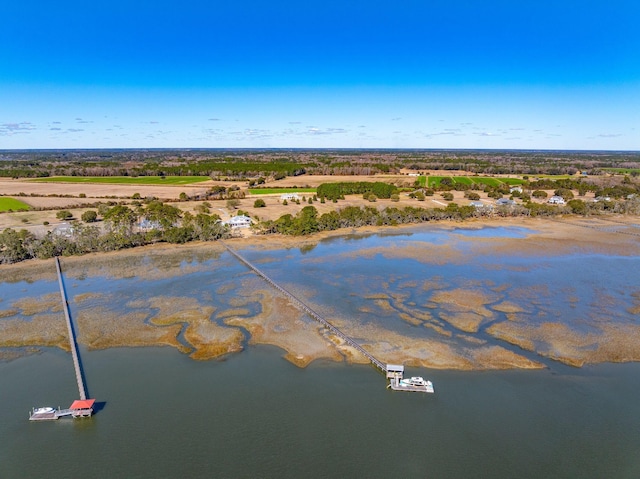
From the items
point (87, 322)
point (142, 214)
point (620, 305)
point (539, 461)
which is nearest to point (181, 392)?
point (87, 322)

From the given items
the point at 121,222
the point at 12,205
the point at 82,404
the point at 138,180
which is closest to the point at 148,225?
the point at 121,222

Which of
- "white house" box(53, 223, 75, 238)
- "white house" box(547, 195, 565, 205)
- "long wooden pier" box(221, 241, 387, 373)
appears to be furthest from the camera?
"white house" box(547, 195, 565, 205)

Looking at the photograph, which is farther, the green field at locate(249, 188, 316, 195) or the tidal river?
the green field at locate(249, 188, 316, 195)

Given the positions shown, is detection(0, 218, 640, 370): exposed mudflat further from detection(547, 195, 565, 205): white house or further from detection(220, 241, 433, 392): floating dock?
detection(547, 195, 565, 205): white house

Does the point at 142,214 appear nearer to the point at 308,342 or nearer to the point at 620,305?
the point at 308,342

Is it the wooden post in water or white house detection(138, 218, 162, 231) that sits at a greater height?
white house detection(138, 218, 162, 231)

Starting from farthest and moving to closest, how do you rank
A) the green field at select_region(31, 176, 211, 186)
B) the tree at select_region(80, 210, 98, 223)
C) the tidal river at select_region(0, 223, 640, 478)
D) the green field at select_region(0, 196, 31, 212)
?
1. the green field at select_region(31, 176, 211, 186)
2. the green field at select_region(0, 196, 31, 212)
3. the tree at select_region(80, 210, 98, 223)
4. the tidal river at select_region(0, 223, 640, 478)

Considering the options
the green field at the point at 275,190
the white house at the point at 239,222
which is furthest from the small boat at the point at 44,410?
the green field at the point at 275,190

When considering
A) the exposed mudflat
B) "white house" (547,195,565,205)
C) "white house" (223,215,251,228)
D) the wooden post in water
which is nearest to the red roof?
the wooden post in water
